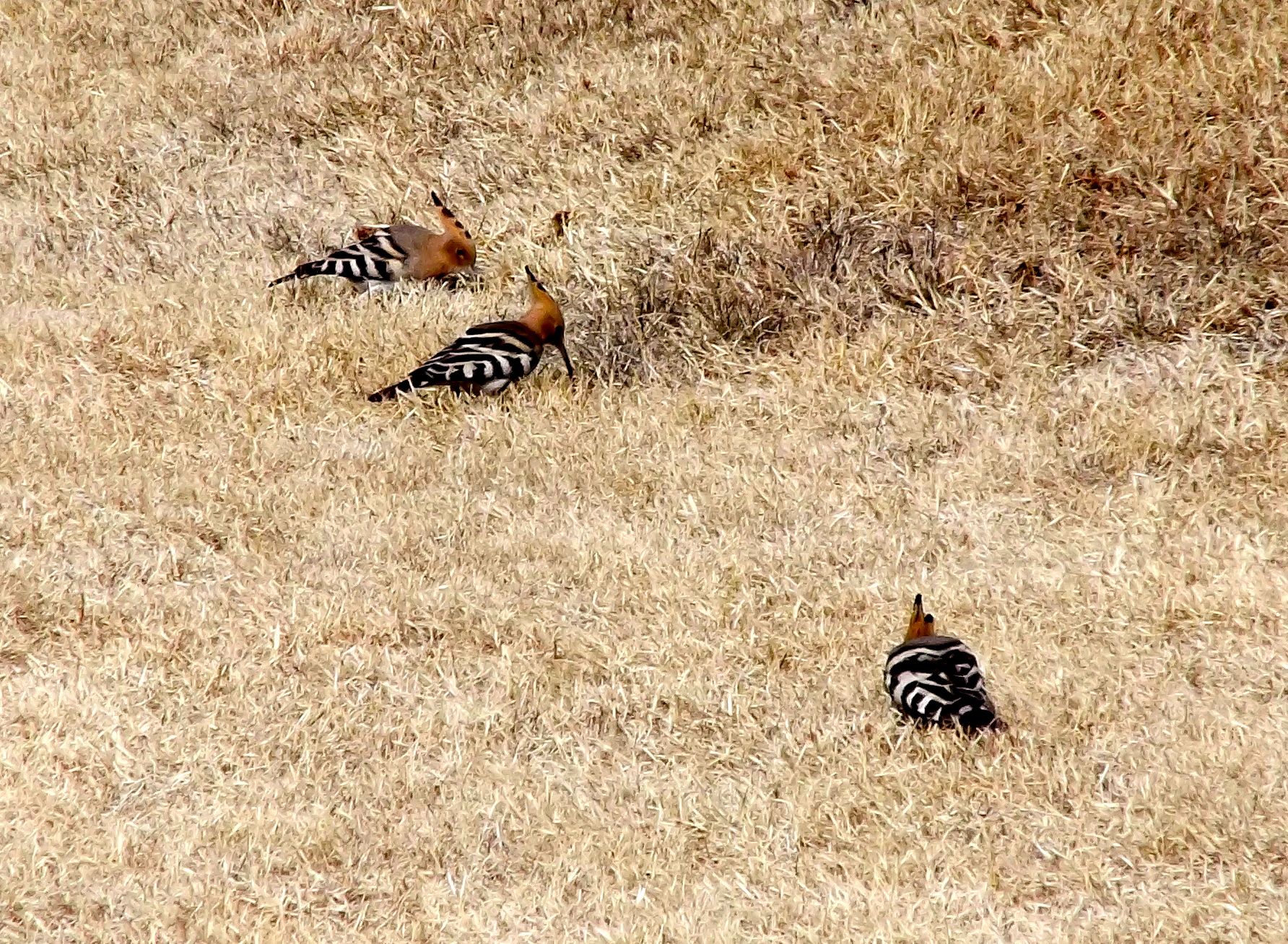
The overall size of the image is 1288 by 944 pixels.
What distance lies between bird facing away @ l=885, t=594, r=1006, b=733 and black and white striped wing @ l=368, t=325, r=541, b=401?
324 cm

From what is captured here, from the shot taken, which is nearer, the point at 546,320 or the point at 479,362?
the point at 479,362

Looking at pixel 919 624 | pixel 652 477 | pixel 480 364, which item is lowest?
pixel 652 477

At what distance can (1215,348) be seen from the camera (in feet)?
27.2

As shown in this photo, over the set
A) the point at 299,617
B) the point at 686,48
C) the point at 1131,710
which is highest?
the point at 686,48

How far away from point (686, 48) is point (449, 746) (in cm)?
642

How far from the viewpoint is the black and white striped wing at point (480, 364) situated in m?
8.22

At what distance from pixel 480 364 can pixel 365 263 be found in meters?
1.54

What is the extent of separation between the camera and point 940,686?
5406 mm

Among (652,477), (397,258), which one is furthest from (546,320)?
(652,477)

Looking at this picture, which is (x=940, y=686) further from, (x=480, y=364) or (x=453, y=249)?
(x=453, y=249)

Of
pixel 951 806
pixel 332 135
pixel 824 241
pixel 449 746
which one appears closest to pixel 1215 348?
pixel 824 241

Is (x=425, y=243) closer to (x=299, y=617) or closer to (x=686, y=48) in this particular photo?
(x=686, y=48)

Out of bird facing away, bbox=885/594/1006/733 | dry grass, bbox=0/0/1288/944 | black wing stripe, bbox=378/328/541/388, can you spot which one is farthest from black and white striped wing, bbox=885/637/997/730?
black wing stripe, bbox=378/328/541/388

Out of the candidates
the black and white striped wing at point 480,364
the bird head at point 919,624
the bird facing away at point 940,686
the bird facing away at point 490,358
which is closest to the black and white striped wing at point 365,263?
the bird facing away at point 490,358
